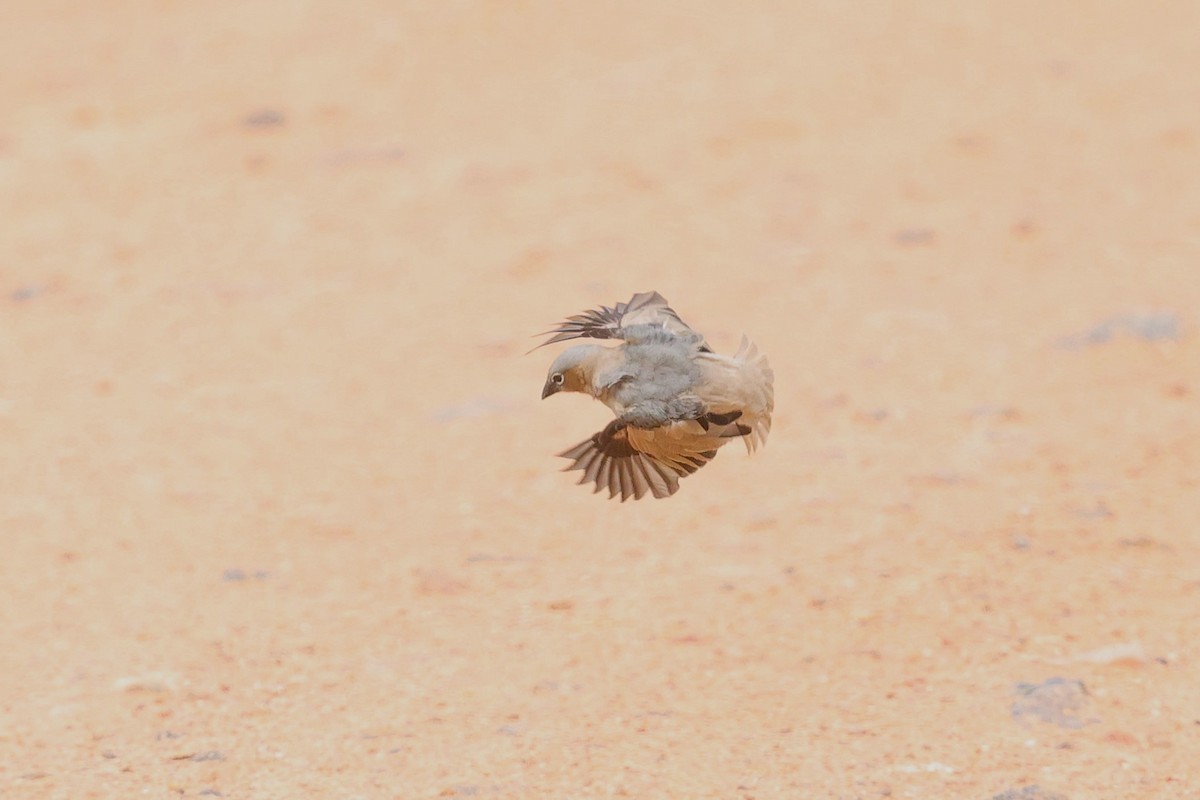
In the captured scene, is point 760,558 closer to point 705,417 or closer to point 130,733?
point 705,417

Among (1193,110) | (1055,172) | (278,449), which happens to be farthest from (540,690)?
(1193,110)

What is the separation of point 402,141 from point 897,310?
4.42 metres

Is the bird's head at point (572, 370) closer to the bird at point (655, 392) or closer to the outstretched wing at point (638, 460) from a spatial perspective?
the bird at point (655, 392)

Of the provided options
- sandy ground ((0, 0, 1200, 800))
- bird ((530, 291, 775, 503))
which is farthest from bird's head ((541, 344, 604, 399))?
sandy ground ((0, 0, 1200, 800))

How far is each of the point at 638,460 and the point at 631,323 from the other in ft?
1.43

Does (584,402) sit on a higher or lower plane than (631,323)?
higher

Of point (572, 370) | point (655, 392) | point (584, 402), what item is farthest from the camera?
point (584, 402)

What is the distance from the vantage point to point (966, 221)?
10516 mm

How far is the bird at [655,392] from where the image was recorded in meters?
4.79

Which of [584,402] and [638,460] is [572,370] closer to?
[638,460]

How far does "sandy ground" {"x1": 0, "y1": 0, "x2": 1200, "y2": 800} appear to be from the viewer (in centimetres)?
540

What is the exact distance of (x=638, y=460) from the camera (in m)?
5.18

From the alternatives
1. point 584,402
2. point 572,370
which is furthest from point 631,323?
point 584,402

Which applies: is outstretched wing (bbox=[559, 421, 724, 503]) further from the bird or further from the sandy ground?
the sandy ground
